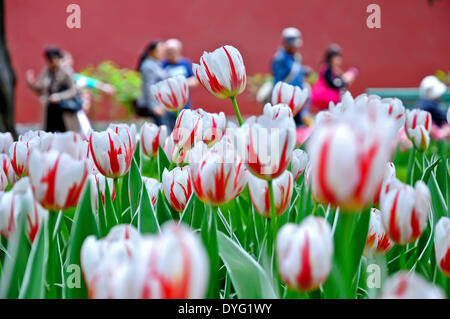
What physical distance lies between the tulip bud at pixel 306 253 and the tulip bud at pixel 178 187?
12.8 inches

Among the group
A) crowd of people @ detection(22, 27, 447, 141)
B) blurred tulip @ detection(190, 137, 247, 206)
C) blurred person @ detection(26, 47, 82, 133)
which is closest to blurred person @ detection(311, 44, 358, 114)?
crowd of people @ detection(22, 27, 447, 141)

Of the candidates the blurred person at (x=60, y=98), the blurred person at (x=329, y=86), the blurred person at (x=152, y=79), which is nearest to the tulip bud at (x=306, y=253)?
the blurred person at (x=152, y=79)

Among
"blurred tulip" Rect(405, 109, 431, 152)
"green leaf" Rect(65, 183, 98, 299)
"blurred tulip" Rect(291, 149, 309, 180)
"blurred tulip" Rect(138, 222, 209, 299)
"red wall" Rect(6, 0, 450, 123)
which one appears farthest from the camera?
"red wall" Rect(6, 0, 450, 123)

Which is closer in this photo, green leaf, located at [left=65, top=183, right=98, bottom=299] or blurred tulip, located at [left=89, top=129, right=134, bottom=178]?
green leaf, located at [left=65, top=183, right=98, bottom=299]

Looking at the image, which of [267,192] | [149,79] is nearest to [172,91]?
[267,192]

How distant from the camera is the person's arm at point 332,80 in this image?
255 inches

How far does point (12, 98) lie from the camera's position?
3707 millimetres

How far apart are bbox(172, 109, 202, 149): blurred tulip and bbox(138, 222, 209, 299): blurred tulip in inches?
20.9

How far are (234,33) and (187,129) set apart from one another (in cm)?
866

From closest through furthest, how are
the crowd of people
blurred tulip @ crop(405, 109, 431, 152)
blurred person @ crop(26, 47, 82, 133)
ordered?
blurred tulip @ crop(405, 109, 431, 152), the crowd of people, blurred person @ crop(26, 47, 82, 133)

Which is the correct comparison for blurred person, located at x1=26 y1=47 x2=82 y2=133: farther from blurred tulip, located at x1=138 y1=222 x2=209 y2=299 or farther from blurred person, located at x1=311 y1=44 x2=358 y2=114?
blurred tulip, located at x1=138 y1=222 x2=209 y2=299

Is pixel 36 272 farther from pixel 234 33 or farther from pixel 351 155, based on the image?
pixel 234 33

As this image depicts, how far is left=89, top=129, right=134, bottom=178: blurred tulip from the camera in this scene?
31.9 inches

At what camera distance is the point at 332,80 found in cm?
653
